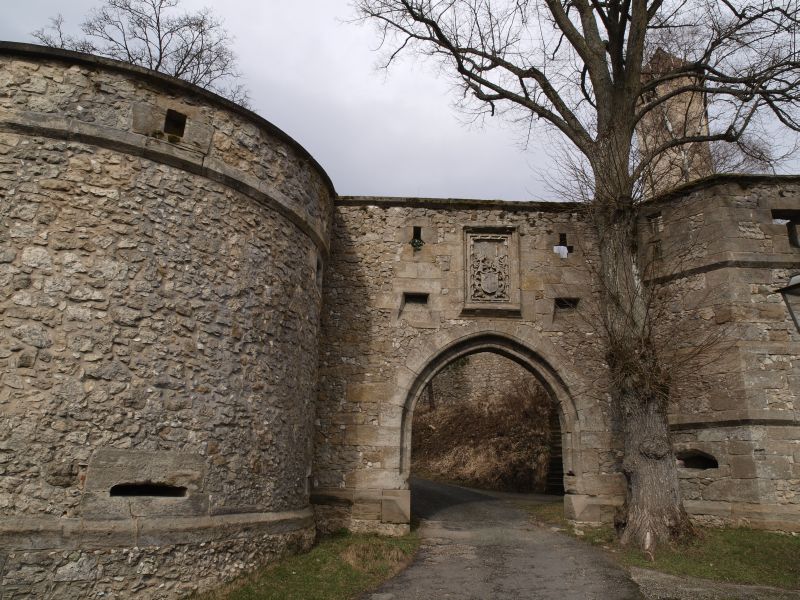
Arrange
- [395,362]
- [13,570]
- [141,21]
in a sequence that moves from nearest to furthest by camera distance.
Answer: [13,570]
[395,362]
[141,21]

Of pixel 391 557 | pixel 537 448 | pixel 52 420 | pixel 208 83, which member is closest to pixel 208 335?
pixel 52 420

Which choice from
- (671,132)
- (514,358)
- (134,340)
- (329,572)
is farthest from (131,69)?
(671,132)

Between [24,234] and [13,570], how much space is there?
2.82 m

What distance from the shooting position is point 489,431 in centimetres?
1808

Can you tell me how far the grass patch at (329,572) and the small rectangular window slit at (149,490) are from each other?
3.17 feet

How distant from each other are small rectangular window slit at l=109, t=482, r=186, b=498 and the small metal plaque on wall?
5259 millimetres

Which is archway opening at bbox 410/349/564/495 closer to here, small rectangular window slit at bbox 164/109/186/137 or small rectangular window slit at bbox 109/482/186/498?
small rectangular window slit at bbox 109/482/186/498

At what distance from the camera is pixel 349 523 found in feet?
28.7

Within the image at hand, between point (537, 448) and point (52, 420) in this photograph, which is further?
point (537, 448)

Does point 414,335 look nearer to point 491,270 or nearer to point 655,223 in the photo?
point 491,270

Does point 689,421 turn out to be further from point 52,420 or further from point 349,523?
point 52,420

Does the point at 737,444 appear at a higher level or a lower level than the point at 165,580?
higher

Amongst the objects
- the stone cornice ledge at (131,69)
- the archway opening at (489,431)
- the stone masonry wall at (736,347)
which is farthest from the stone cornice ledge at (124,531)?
the archway opening at (489,431)

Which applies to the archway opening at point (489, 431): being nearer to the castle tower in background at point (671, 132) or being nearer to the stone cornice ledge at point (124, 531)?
the castle tower in background at point (671, 132)
